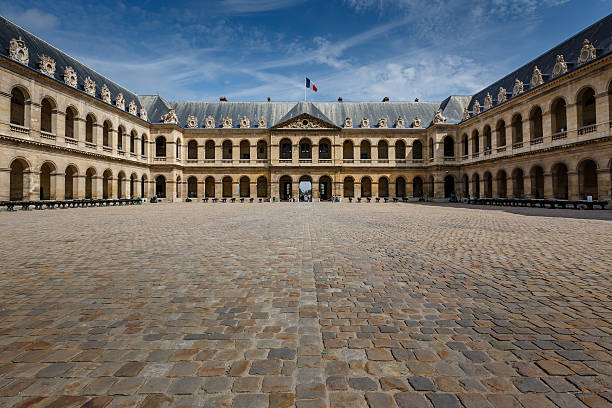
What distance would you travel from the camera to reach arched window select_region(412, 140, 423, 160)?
4341 centimetres

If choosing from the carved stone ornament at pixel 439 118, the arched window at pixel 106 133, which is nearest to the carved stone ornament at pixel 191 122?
the arched window at pixel 106 133

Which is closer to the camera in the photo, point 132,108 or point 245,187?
point 132,108

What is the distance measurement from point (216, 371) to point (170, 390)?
35cm

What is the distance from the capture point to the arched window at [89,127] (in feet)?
96.1

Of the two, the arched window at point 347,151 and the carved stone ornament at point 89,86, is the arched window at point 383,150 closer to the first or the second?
the arched window at point 347,151

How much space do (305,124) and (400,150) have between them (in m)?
15.1

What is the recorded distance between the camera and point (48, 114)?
1045 inches

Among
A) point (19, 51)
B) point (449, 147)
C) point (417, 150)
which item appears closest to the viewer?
Result: point (19, 51)

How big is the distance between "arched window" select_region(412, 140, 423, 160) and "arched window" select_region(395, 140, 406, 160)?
1.38 m

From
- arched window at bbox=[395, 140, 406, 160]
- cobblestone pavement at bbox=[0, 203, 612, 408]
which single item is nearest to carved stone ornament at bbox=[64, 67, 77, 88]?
cobblestone pavement at bbox=[0, 203, 612, 408]

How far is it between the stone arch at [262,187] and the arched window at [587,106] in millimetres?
35304

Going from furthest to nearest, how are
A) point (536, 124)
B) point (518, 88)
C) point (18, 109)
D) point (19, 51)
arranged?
point (518, 88), point (536, 124), point (18, 109), point (19, 51)

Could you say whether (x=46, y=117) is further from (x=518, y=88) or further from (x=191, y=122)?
(x=518, y=88)

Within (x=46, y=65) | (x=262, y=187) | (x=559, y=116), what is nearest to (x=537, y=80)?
(x=559, y=116)
